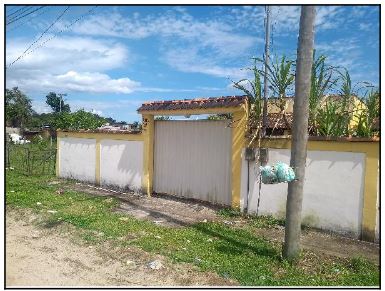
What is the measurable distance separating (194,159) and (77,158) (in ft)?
10.7

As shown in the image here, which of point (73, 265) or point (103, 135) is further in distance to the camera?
point (103, 135)

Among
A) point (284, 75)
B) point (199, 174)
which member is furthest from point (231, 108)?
point (199, 174)

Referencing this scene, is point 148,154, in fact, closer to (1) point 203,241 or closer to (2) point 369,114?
(1) point 203,241

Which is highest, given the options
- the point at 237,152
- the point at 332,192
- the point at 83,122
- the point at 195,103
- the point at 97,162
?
the point at 195,103

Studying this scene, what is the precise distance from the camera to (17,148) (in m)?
4.38

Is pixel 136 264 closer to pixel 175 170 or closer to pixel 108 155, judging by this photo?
pixel 175 170

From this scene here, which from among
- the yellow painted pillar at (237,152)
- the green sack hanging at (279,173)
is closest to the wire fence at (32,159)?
the green sack hanging at (279,173)

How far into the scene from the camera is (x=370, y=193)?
186 inches

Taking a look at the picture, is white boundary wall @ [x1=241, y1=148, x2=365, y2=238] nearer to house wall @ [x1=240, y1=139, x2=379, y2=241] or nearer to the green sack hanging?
house wall @ [x1=240, y1=139, x2=379, y2=241]

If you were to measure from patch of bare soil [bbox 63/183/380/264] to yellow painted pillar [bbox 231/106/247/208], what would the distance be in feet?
1.50

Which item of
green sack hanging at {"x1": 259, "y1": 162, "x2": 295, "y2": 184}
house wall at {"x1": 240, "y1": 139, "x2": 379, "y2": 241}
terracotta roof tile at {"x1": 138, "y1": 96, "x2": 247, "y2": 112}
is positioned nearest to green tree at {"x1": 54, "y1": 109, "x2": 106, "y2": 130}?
terracotta roof tile at {"x1": 138, "y1": 96, "x2": 247, "y2": 112}

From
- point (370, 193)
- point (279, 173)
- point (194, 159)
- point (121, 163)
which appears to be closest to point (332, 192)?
point (370, 193)

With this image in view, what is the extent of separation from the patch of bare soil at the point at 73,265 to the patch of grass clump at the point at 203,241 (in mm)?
184

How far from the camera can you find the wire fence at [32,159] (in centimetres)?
434
